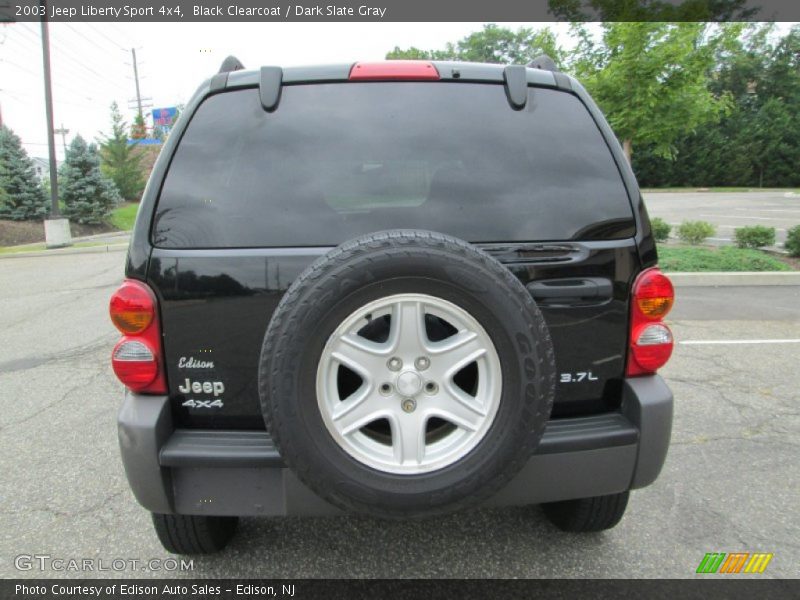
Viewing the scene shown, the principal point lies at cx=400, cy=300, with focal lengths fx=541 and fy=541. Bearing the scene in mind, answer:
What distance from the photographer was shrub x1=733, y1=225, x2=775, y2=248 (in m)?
10.4

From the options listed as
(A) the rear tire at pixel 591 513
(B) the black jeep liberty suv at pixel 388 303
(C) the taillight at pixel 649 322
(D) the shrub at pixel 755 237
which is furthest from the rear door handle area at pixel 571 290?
(D) the shrub at pixel 755 237

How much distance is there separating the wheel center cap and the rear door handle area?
55cm

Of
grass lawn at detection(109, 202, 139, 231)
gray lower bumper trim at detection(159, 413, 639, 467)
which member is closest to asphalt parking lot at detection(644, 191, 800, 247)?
gray lower bumper trim at detection(159, 413, 639, 467)

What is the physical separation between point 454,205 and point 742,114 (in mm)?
53334

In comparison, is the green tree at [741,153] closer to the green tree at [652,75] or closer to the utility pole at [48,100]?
the green tree at [652,75]

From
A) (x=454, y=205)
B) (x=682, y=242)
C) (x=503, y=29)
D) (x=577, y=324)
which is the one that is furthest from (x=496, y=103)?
(x=503, y=29)

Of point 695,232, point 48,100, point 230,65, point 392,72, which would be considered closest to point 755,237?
point 695,232

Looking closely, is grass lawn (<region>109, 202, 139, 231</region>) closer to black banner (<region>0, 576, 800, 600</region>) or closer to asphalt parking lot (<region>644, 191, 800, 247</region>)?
asphalt parking lot (<region>644, 191, 800, 247</region>)

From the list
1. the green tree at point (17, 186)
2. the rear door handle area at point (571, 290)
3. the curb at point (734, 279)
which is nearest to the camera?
the rear door handle area at point (571, 290)

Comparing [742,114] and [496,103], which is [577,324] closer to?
[496,103]

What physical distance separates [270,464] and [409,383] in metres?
0.56

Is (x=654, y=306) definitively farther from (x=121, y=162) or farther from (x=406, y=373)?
(x=121, y=162)

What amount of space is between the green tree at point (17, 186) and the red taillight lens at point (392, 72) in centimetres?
2234

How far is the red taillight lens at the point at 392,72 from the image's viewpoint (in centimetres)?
211
